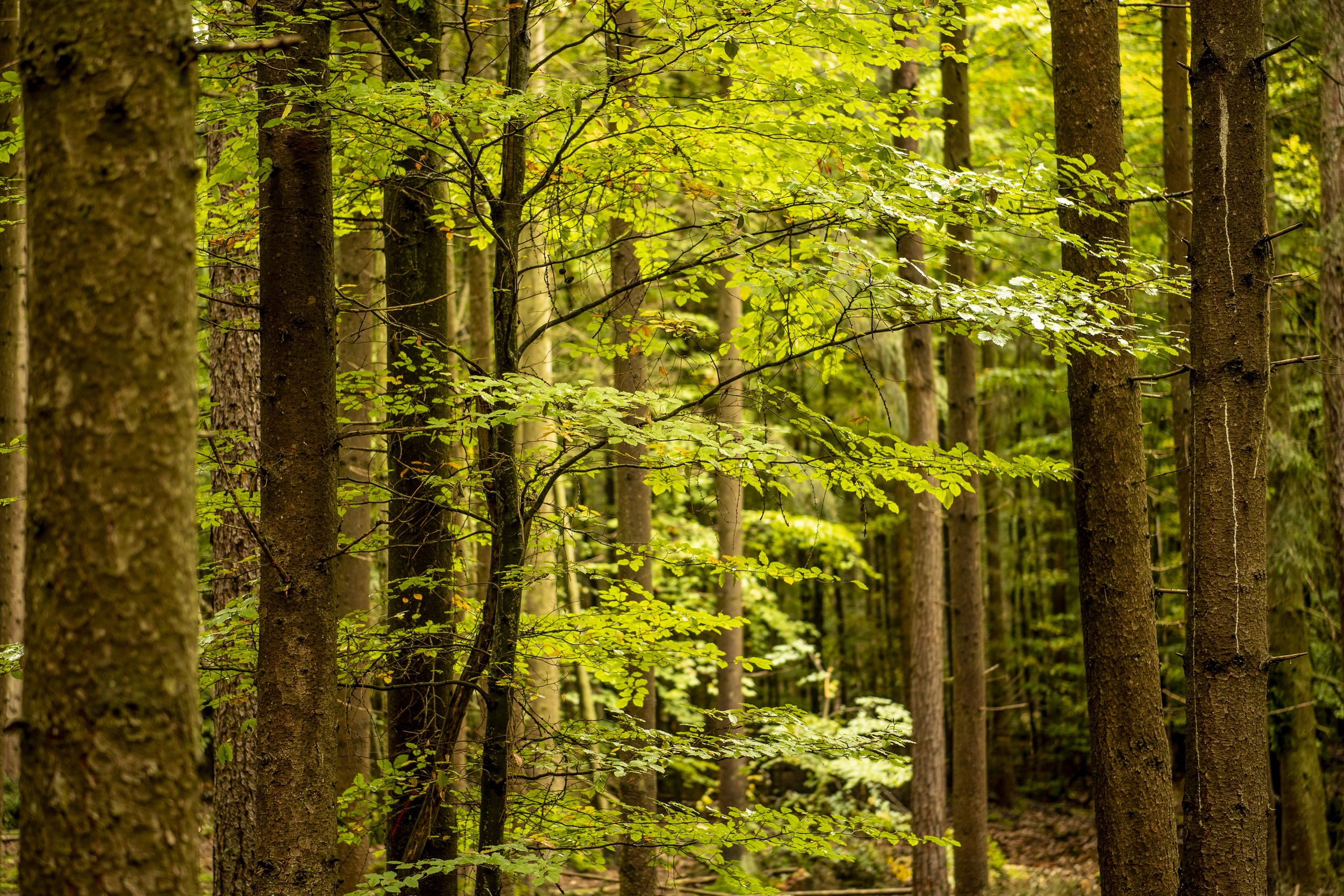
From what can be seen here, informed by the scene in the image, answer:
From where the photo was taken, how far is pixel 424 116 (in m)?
3.97

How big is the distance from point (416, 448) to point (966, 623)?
25.0 feet

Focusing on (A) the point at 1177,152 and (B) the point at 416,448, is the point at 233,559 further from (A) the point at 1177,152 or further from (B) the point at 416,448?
(A) the point at 1177,152

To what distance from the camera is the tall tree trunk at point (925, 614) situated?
10.2 metres

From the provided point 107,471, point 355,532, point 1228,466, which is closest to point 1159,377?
point 1228,466

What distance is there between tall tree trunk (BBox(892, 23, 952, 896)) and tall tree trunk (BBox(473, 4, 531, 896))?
649 cm

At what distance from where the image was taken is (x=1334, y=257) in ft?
20.1

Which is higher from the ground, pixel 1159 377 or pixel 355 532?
pixel 1159 377

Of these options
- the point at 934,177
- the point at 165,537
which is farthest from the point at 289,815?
the point at 934,177

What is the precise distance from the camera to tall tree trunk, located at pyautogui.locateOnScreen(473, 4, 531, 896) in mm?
4352

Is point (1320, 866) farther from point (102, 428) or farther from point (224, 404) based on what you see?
point (102, 428)

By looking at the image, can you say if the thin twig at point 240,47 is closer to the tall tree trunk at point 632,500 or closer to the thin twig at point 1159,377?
the tall tree trunk at point 632,500

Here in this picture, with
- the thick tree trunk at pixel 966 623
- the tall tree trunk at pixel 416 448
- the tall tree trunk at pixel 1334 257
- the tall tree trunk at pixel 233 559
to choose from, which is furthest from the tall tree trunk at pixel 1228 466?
the thick tree trunk at pixel 966 623

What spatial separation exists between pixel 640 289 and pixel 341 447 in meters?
3.39

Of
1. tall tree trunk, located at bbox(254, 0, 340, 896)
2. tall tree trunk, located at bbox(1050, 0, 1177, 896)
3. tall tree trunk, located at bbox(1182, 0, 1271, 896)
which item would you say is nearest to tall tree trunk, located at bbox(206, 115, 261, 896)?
tall tree trunk, located at bbox(254, 0, 340, 896)
